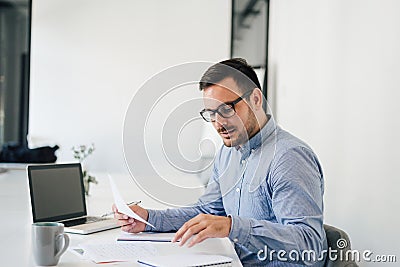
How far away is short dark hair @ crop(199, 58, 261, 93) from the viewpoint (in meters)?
1.94

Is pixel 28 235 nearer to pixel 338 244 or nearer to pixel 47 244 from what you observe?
pixel 47 244

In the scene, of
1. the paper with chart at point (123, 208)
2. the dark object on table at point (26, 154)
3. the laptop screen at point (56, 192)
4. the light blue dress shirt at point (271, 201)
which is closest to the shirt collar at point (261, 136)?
the light blue dress shirt at point (271, 201)

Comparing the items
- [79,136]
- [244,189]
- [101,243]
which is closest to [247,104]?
[244,189]

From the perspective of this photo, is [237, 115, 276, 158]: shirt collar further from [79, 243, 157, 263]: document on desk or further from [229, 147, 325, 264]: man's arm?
[79, 243, 157, 263]: document on desk

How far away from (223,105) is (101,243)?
59 centimetres

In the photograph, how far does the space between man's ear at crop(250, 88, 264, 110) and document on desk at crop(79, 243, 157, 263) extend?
1.93 feet

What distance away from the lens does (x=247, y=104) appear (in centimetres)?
195

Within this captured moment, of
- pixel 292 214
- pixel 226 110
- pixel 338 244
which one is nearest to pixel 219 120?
pixel 226 110

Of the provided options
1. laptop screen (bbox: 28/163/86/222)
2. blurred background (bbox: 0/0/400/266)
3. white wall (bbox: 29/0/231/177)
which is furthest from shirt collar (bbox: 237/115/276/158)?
white wall (bbox: 29/0/231/177)

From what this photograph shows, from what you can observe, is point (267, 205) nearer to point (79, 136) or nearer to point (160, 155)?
point (160, 155)

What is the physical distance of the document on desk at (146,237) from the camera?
189 centimetres

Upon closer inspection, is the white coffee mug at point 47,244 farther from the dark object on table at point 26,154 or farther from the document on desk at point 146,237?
the dark object on table at point 26,154

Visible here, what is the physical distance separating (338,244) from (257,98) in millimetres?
559

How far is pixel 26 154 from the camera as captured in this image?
5.62 metres
